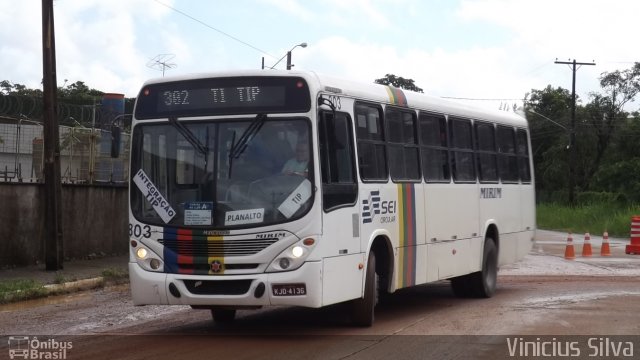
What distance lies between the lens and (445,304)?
14109mm

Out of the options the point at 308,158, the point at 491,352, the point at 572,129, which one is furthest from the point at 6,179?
the point at 572,129

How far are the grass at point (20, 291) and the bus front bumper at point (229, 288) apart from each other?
5.52 meters

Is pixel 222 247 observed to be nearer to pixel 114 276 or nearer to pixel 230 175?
pixel 230 175

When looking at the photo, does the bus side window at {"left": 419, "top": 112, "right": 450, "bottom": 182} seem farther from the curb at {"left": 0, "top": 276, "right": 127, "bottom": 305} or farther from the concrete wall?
the concrete wall

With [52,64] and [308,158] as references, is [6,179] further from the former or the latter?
[308,158]

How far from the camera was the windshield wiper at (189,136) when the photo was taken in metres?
10.1

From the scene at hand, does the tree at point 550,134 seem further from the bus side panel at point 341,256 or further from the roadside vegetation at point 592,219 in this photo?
the bus side panel at point 341,256

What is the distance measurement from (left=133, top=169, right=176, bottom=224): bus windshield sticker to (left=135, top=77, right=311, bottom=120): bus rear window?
2.32 ft

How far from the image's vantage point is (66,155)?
76.2ft

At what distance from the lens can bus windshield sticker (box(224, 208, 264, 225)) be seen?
9750 millimetres

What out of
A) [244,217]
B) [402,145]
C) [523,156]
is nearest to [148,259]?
[244,217]

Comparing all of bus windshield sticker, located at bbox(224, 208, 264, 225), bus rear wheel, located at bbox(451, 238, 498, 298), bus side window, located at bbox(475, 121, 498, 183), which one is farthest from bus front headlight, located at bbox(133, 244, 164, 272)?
bus side window, located at bbox(475, 121, 498, 183)

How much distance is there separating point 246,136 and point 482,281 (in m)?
6.26

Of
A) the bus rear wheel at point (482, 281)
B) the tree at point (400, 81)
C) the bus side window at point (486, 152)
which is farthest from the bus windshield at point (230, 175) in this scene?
the tree at point (400, 81)
